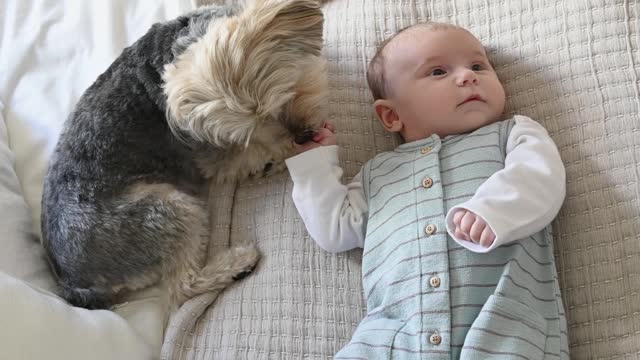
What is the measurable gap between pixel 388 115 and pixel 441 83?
18 centimetres

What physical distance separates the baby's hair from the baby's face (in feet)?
0.07

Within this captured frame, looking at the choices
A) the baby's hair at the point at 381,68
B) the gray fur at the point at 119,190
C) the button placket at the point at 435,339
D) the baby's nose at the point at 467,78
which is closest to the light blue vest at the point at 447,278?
the button placket at the point at 435,339

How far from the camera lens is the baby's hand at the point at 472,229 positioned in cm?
127

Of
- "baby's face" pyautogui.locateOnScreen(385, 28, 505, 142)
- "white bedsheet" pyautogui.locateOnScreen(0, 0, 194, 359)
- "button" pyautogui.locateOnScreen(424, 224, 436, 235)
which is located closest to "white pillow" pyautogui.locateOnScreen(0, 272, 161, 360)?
"white bedsheet" pyautogui.locateOnScreen(0, 0, 194, 359)

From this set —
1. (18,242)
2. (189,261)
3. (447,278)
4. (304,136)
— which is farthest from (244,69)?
(18,242)

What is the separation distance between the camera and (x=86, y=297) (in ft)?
5.23

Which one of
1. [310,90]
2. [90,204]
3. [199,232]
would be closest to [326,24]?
[310,90]

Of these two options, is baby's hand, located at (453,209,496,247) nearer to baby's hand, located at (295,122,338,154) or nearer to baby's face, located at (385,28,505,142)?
baby's face, located at (385,28,505,142)

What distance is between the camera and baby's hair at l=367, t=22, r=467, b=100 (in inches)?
63.5

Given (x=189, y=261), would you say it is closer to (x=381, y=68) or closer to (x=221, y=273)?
(x=221, y=273)

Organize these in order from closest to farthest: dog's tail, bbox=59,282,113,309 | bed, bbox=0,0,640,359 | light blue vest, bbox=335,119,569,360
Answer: light blue vest, bbox=335,119,569,360
bed, bbox=0,0,640,359
dog's tail, bbox=59,282,113,309

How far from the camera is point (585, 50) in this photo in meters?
1.53

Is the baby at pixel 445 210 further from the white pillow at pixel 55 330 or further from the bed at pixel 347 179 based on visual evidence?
the white pillow at pixel 55 330

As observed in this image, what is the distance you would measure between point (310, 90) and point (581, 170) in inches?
24.1
